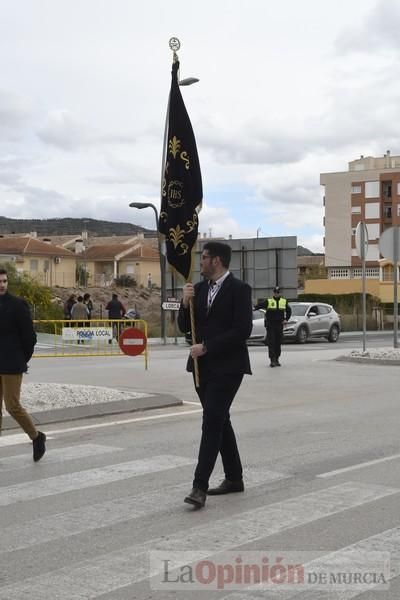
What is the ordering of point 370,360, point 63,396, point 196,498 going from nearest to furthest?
1. point 196,498
2. point 63,396
3. point 370,360

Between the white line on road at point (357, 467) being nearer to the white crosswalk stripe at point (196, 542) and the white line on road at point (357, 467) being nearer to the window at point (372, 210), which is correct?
the white crosswalk stripe at point (196, 542)

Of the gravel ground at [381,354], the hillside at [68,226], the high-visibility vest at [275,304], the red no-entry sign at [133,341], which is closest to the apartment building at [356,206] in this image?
the hillside at [68,226]

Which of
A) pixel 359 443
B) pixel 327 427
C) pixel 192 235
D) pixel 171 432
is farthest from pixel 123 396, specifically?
pixel 192 235

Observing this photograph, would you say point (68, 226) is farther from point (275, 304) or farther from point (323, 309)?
point (275, 304)

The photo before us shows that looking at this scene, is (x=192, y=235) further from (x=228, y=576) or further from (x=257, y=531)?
(x=228, y=576)

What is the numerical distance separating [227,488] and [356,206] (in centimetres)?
10856

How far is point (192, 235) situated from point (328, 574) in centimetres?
370

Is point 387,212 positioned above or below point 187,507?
above

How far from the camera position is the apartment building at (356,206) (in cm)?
11038

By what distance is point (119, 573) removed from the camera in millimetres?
→ 5125

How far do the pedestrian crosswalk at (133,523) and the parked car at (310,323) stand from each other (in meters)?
23.1

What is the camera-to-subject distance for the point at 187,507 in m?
6.66

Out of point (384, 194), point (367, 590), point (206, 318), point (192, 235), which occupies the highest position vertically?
point (384, 194)

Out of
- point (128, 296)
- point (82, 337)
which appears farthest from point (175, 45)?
point (128, 296)
